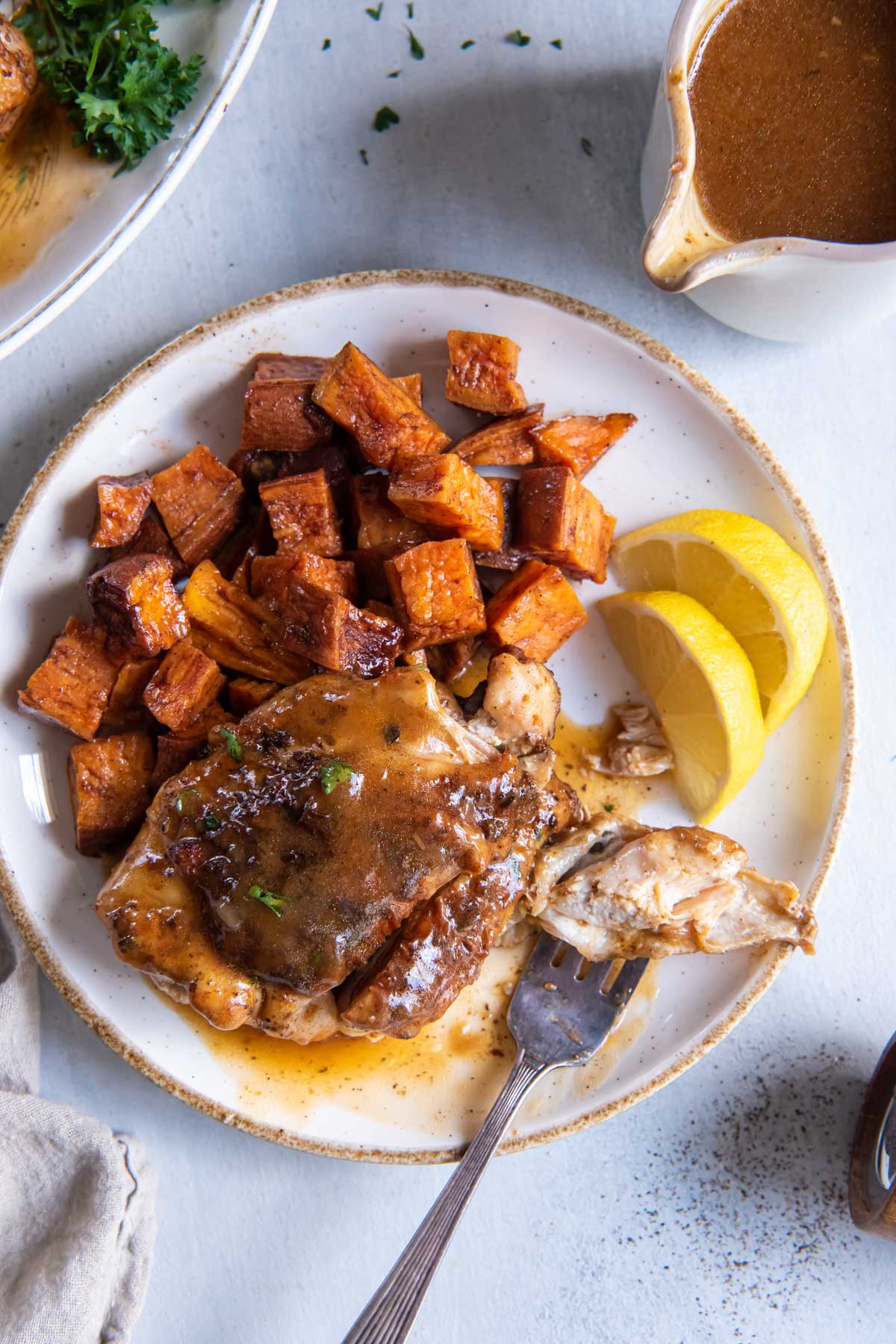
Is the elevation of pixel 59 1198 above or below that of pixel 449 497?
below

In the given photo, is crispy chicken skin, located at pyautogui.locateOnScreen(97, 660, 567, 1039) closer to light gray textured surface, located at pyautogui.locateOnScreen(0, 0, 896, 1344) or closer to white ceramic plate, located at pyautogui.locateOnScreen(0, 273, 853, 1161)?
white ceramic plate, located at pyautogui.locateOnScreen(0, 273, 853, 1161)

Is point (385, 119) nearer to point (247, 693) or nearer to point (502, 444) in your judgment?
point (502, 444)

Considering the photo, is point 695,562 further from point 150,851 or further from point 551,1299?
point 551,1299

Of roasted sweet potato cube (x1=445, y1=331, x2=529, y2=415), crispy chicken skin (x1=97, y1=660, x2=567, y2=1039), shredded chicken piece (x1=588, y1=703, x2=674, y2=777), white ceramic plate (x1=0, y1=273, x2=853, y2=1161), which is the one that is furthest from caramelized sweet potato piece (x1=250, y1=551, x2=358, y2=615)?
shredded chicken piece (x1=588, y1=703, x2=674, y2=777)

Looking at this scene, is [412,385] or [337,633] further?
[412,385]

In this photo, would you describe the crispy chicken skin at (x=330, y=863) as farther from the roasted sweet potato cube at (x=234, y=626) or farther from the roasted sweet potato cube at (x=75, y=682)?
the roasted sweet potato cube at (x=75, y=682)

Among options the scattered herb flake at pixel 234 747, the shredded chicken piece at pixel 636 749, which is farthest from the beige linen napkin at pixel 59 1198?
the shredded chicken piece at pixel 636 749

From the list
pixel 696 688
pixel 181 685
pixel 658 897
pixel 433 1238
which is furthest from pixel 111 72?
pixel 433 1238

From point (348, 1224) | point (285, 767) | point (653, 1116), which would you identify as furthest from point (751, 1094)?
point (285, 767)
